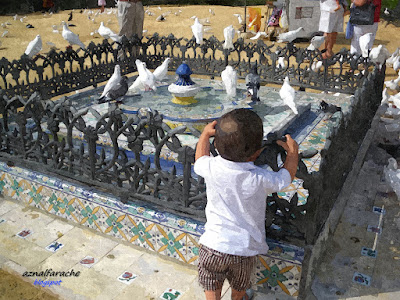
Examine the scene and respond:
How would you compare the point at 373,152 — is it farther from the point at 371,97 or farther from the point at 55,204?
the point at 55,204

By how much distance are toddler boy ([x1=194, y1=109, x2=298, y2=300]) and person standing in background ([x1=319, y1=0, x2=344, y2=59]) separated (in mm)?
8470

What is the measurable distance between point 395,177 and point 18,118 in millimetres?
3813

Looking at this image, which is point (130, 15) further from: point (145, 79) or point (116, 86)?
point (116, 86)

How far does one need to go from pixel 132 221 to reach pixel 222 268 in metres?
1.29

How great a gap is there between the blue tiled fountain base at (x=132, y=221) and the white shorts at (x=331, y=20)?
850 centimetres

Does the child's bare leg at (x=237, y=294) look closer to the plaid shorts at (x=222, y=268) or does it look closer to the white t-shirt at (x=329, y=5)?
the plaid shorts at (x=222, y=268)

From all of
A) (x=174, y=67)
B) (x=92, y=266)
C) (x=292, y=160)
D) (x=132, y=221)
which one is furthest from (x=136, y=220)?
(x=174, y=67)

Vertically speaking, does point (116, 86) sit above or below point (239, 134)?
below

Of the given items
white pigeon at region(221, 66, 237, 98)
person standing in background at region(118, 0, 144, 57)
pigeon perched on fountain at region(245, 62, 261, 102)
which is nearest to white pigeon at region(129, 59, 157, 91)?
white pigeon at region(221, 66, 237, 98)

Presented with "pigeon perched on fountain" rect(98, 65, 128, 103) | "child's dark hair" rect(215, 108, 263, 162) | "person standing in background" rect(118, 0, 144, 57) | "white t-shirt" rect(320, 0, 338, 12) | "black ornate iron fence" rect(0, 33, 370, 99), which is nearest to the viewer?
"child's dark hair" rect(215, 108, 263, 162)

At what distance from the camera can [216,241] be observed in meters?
2.70

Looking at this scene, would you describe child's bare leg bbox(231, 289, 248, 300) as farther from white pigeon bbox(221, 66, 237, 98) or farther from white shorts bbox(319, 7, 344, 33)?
white shorts bbox(319, 7, 344, 33)

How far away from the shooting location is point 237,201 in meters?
2.64

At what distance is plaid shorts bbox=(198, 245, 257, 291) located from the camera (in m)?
2.73
